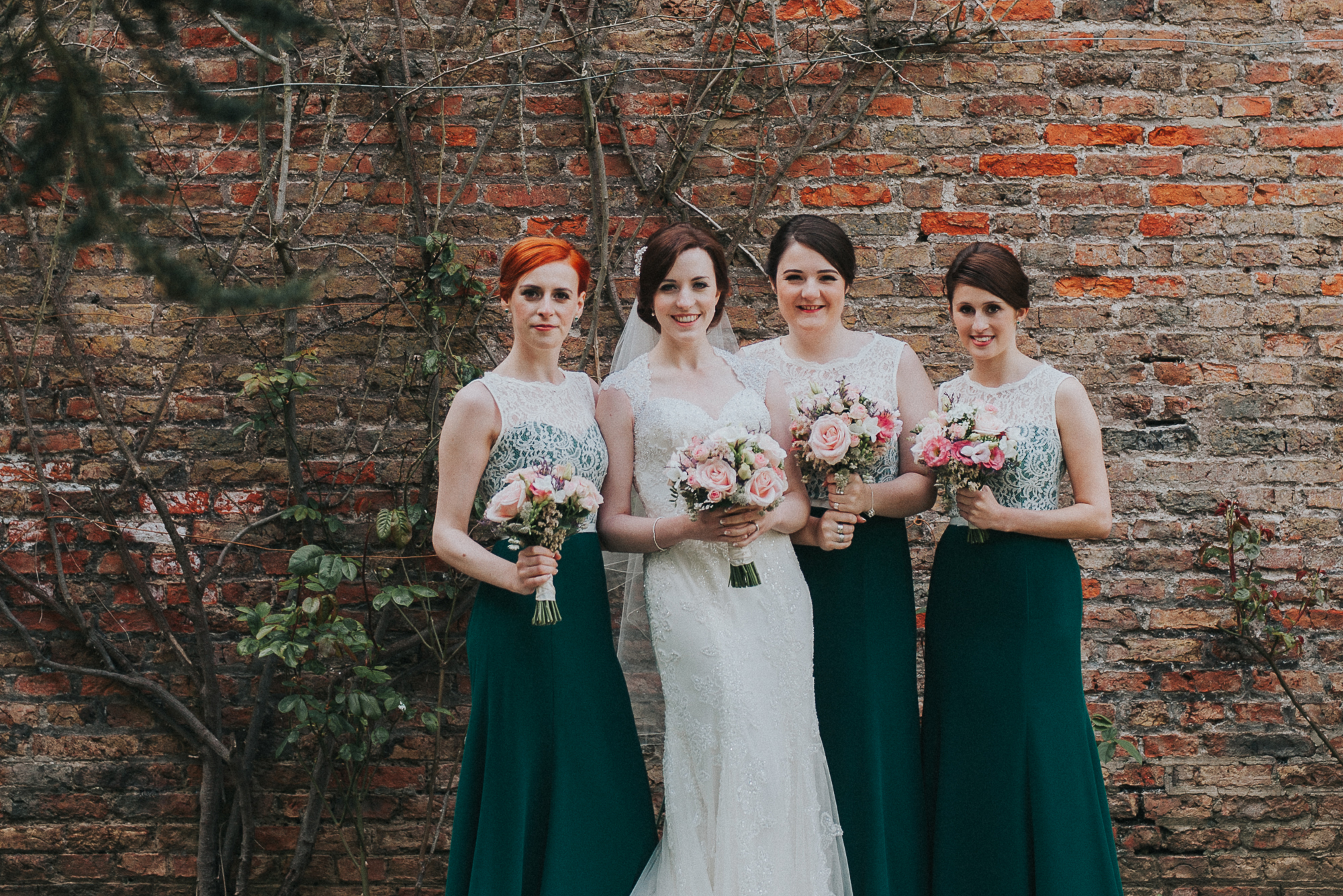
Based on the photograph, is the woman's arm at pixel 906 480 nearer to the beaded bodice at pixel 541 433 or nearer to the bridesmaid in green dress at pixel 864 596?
the bridesmaid in green dress at pixel 864 596

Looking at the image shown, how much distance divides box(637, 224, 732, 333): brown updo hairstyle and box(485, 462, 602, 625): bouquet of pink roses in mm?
635

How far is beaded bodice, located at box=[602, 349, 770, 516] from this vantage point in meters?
2.69

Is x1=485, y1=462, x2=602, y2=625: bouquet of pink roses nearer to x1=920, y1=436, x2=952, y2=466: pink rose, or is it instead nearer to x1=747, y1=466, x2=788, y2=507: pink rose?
x1=747, y1=466, x2=788, y2=507: pink rose

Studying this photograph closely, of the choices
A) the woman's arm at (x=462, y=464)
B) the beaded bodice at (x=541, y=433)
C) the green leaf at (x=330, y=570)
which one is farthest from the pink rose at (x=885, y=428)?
the green leaf at (x=330, y=570)

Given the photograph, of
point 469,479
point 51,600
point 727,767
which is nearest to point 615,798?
point 727,767

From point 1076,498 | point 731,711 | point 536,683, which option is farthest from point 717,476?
point 1076,498

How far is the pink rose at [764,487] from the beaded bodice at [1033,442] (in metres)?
0.61

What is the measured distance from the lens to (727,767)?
252 cm

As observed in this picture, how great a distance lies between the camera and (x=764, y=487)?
2432 millimetres

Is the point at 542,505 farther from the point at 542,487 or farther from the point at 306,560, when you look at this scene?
the point at 306,560

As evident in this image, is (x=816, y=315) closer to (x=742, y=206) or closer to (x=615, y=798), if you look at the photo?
(x=742, y=206)

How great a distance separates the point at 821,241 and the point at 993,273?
19.3 inches

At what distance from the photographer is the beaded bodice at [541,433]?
2625 mm

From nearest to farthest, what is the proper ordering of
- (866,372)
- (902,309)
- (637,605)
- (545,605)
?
(545,605) → (866,372) → (637,605) → (902,309)
